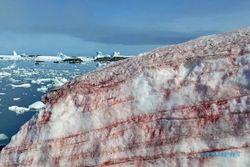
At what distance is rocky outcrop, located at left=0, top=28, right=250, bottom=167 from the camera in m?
7.09

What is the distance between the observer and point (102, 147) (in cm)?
780

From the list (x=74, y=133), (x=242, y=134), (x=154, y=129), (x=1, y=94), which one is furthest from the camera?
(x=1, y=94)

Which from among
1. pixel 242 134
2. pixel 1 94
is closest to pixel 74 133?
pixel 242 134

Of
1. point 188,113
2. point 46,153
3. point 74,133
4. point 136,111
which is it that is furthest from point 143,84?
point 46,153

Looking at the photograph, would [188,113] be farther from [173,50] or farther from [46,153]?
[46,153]

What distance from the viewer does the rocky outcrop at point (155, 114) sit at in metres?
7.09

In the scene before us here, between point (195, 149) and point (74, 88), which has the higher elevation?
point (74, 88)

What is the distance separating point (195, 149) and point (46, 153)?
2.61m

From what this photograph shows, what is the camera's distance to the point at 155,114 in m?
7.60

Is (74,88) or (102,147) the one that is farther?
(74,88)

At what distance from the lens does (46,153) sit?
824 centimetres

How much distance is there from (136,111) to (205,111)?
1129mm

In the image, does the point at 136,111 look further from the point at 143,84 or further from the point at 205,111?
the point at 205,111

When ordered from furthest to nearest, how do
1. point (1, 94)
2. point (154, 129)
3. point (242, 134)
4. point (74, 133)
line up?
point (1, 94), point (74, 133), point (154, 129), point (242, 134)
